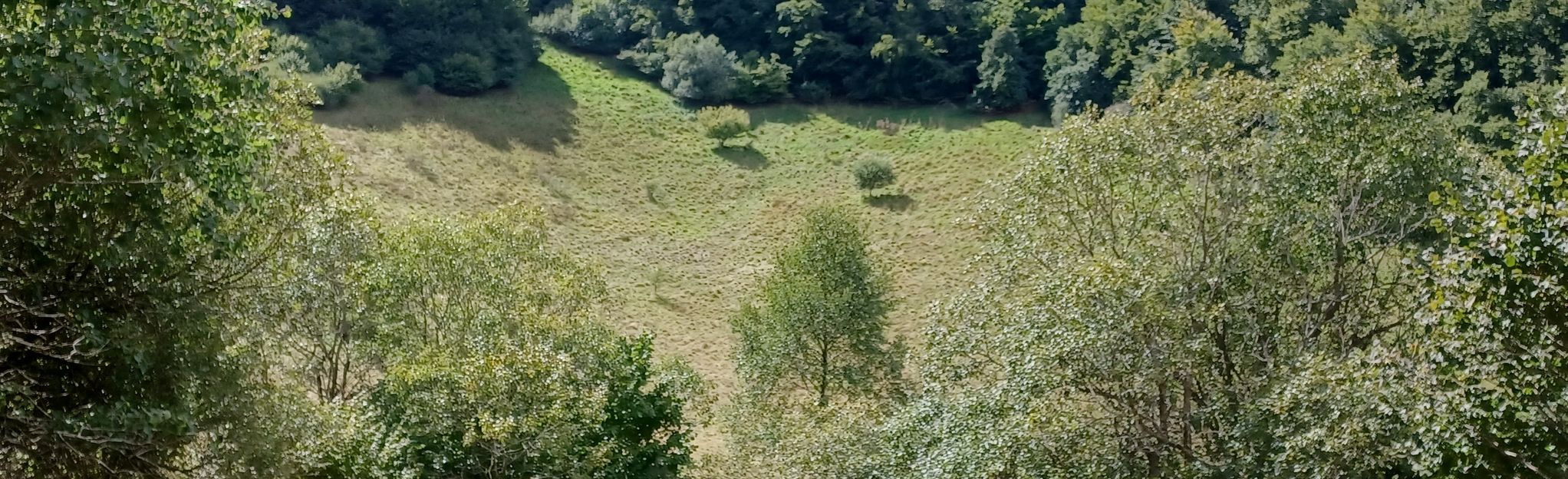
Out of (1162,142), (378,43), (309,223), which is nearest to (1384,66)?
(1162,142)

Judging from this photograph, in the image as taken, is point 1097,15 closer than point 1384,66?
No

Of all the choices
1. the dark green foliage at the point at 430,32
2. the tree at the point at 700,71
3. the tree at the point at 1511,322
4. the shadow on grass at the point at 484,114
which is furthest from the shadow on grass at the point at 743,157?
the tree at the point at 1511,322

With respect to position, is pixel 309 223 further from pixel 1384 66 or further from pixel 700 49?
pixel 700 49

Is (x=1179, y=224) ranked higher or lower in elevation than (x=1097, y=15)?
higher

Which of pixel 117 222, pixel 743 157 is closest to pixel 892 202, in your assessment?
pixel 743 157

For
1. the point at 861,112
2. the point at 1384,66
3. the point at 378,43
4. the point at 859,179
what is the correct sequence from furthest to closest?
1. the point at 861,112
2. the point at 378,43
3. the point at 859,179
4. the point at 1384,66

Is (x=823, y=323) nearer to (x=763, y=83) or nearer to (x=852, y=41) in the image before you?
(x=763, y=83)

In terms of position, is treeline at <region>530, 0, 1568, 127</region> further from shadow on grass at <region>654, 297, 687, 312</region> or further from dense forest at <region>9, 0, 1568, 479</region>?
dense forest at <region>9, 0, 1568, 479</region>

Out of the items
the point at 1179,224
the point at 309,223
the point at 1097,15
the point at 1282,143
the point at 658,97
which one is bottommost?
the point at 658,97
